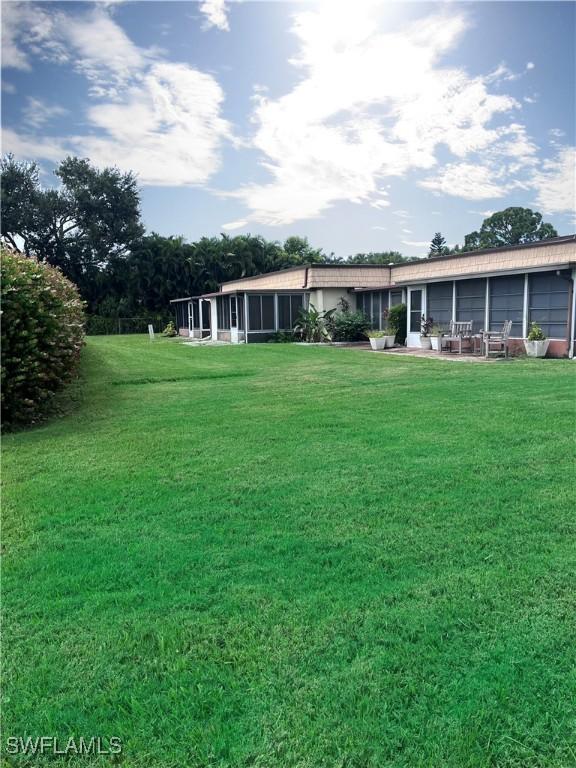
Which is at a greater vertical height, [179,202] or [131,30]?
[179,202]

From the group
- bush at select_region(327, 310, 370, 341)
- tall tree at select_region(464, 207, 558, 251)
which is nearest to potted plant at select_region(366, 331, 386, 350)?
bush at select_region(327, 310, 370, 341)

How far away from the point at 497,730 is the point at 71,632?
173cm

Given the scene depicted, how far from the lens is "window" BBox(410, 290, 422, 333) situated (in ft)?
64.6

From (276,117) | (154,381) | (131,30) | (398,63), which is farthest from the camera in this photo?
(276,117)

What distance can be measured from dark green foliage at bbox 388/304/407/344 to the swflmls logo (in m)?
19.2

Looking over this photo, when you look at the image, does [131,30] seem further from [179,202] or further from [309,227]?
[309,227]

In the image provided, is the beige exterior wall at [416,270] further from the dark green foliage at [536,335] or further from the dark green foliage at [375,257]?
the dark green foliage at [375,257]

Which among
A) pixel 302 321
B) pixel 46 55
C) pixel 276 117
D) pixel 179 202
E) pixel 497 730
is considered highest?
pixel 179 202

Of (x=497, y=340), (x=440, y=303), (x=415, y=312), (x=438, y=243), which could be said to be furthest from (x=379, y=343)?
(x=438, y=243)

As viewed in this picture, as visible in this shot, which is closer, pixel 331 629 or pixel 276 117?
pixel 331 629

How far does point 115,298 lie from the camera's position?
140 ft

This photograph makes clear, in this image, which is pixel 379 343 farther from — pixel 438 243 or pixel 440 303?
pixel 438 243

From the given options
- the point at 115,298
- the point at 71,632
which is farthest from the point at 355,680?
the point at 115,298

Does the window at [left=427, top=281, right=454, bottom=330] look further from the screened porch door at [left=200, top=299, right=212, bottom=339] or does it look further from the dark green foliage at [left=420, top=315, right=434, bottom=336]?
the screened porch door at [left=200, top=299, right=212, bottom=339]
